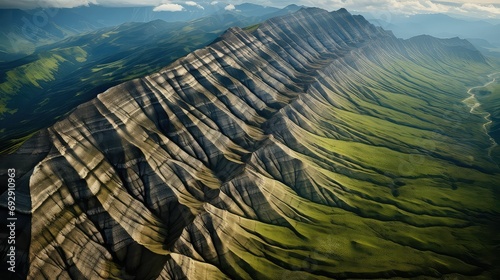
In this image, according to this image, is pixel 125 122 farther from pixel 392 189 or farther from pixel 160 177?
pixel 392 189

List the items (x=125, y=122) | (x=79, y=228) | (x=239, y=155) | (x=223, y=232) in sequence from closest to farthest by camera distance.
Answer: (x=79, y=228)
(x=223, y=232)
(x=125, y=122)
(x=239, y=155)

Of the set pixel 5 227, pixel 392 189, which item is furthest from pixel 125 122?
pixel 392 189

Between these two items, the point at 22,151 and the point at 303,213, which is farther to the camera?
the point at 303,213

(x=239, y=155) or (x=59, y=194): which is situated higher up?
(x=59, y=194)

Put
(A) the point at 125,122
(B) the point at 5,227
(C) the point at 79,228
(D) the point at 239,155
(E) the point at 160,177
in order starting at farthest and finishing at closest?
1. (D) the point at 239,155
2. (A) the point at 125,122
3. (E) the point at 160,177
4. (C) the point at 79,228
5. (B) the point at 5,227

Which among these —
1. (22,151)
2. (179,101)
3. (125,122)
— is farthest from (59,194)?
(179,101)

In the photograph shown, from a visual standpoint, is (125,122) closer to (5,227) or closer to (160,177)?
(160,177)

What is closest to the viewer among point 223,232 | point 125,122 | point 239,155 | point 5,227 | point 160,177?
point 5,227

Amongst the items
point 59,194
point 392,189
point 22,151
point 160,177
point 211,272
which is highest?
point 22,151

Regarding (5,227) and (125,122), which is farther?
(125,122)
